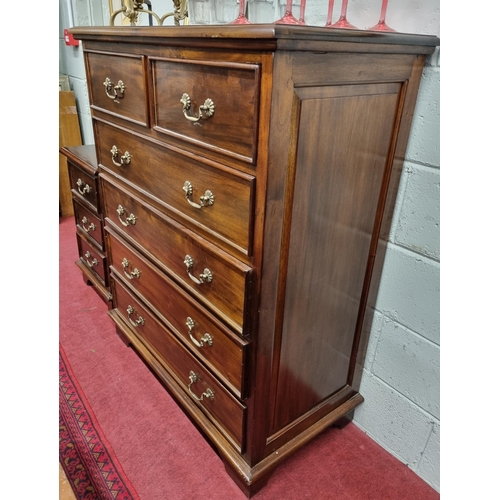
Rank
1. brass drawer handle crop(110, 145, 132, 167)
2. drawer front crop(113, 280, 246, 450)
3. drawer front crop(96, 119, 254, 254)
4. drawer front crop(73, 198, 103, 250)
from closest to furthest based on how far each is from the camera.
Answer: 1. drawer front crop(96, 119, 254, 254)
2. drawer front crop(113, 280, 246, 450)
3. brass drawer handle crop(110, 145, 132, 167)
4. drawer front crop(73, 198, 103, 250)

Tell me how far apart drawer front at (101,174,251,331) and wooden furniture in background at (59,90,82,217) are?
64.6 inches

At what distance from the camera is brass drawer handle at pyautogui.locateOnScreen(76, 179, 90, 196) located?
1.91 m

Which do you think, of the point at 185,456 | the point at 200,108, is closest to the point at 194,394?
the point at 185,456

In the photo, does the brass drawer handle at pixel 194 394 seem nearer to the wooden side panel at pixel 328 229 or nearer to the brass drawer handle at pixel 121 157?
the wooden side panel at pixel 328 229

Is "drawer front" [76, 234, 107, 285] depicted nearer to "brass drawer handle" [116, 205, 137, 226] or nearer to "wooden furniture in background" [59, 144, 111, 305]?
"wooden furniture in background" [59, 144, 111, 305]

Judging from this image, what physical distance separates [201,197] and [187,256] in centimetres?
20

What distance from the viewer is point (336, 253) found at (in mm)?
1097

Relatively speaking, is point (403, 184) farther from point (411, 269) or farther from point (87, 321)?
point (87, 321)

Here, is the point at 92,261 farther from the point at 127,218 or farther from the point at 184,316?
the point at 184,316

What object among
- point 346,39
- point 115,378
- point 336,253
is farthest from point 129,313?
point 346,39

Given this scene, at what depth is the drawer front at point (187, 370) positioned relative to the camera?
3.89ft

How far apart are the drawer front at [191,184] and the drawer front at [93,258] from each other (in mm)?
724

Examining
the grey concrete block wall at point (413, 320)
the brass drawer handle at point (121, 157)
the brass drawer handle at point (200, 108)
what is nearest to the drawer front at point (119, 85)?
the brass drawer handle at point (121, 157)

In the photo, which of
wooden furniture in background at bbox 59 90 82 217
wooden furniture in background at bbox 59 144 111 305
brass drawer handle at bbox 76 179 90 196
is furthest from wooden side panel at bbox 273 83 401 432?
wooden furniture in background at bbox 59 90 82 217
